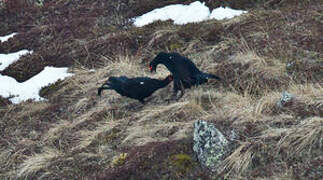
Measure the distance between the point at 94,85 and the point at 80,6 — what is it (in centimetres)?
562

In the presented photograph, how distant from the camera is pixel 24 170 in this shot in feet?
24.1

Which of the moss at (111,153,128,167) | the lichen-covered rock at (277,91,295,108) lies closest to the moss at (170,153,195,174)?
the moss at (111,153,128,167)

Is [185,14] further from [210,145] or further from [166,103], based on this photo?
[210,145]

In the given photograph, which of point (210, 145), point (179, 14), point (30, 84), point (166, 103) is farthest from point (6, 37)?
point (210, 145)

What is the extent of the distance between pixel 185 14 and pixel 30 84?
491 centimetres

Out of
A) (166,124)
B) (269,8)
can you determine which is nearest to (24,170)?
(166,124)

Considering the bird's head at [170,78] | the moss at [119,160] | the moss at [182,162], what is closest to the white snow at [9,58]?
the bird's head at [170,78]

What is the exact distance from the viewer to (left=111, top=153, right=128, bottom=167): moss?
6.65 m

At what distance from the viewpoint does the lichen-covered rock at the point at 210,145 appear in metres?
5.95

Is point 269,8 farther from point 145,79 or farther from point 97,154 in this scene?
point 97,154

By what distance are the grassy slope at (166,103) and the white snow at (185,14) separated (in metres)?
0.32

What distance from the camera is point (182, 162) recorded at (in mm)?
6188

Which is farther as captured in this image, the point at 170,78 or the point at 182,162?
the point at 170,78

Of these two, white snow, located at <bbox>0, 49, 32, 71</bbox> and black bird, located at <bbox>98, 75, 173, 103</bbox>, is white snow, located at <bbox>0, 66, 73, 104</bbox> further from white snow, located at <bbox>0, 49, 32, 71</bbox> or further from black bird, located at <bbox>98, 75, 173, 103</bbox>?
black bird, located at <bbox>98, 75, 173, 103</bbox>
